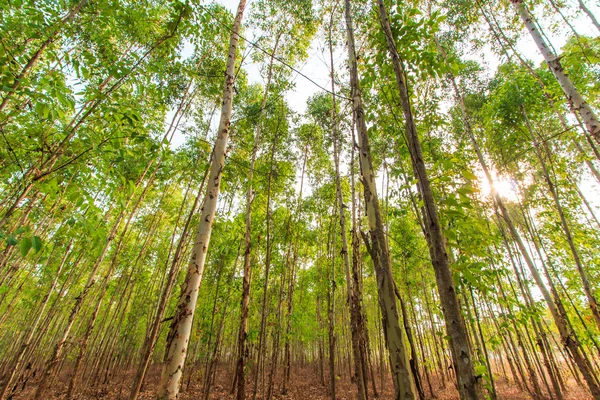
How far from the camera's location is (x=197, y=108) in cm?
1029

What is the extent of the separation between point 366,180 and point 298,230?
8.25 metres

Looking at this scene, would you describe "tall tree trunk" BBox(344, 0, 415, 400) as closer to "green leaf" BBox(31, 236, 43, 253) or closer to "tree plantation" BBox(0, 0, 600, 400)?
"tree plantation" BBox(0, 0, 600, 400)

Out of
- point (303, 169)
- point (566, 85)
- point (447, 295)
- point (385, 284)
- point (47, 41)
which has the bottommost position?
point (447, 295)

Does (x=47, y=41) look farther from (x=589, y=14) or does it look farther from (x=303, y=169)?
(x=589, y=14)

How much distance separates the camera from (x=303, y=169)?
34.0 ft

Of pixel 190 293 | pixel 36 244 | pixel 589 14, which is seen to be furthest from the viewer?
pixel 589 14

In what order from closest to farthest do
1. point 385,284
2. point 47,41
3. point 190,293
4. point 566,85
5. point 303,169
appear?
1. point 385,284
2. point 190,293
3. point 566,85
4. point 47,41
5. point 303,169

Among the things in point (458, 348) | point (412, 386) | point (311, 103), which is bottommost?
point (412, 386)

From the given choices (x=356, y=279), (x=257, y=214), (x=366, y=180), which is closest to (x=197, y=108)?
(x=257, y=214)

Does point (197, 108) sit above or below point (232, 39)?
above

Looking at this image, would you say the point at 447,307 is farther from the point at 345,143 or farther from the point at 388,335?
the point at 345,143

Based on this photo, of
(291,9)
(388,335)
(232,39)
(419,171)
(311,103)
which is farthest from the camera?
(311,103)

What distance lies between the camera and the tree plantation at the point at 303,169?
87.8 inches

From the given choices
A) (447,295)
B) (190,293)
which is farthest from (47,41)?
(447,295)
